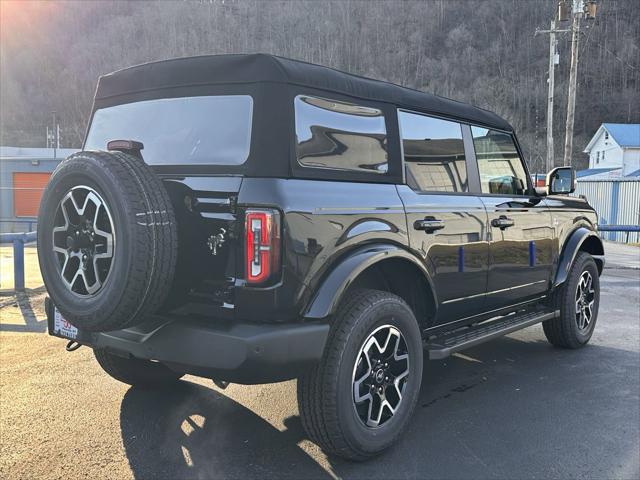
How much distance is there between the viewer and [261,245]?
263cm

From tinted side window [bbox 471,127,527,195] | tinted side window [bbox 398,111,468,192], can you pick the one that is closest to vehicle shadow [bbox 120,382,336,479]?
tinted side window [bbox 398,111,468,192]

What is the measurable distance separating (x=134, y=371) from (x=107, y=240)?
1.61 m

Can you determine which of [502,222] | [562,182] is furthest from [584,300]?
[502,222]

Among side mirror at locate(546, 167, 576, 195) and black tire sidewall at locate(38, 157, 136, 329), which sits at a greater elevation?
side mirror at locate(546, 167, 576, 195)

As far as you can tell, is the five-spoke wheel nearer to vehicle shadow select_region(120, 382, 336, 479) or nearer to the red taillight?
the red taillight

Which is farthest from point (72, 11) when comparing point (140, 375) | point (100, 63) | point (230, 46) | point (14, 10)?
point (140, 375)

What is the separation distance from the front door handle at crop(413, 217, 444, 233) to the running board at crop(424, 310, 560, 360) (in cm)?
75

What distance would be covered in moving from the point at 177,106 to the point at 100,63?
3949 inches

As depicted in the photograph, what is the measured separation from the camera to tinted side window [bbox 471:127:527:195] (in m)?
4.38

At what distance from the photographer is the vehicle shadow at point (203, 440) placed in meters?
2.96

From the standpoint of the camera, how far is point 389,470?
119 inches

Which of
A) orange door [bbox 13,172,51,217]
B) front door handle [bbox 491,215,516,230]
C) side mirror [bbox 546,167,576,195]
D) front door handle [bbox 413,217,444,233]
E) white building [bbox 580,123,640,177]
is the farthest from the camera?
white building [bbox 580,123,640,177]

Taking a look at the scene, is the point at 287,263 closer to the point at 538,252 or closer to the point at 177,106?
the point at 177,106

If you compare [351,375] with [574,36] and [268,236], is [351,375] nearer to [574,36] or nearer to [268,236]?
[268,236]
